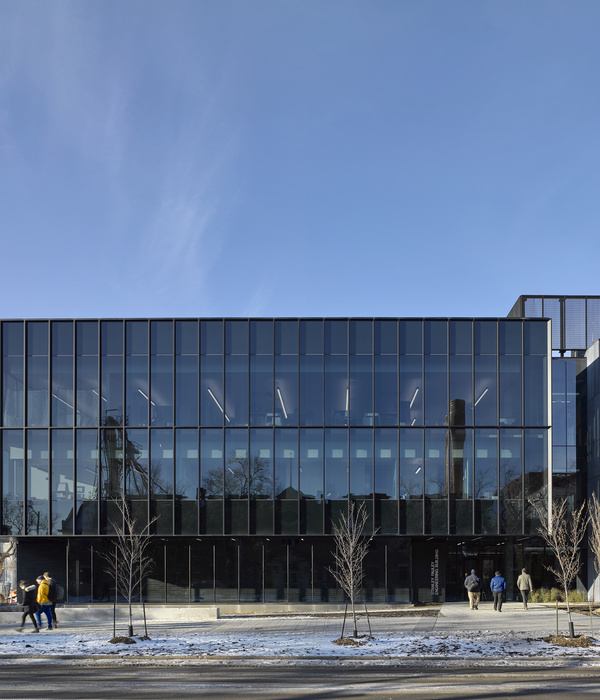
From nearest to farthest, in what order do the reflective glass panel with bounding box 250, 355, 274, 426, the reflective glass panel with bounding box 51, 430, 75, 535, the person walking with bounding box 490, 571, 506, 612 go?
the person walking with bounding box 490, 571, 506, 612 → the reflective glass panel with bounding box 51, 430, 75, 535 → the reflective glass panel with bounding box 250, 355, 274, 426

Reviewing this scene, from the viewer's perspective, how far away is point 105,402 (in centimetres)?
3191

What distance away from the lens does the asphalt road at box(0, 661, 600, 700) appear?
1472 cm

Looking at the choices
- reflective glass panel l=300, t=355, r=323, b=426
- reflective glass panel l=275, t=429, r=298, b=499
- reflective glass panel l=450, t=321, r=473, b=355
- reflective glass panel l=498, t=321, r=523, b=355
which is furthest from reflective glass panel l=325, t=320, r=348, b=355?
reflective glass panel l=498, t=321, r=523, b=355

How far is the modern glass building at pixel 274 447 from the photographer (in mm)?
31078

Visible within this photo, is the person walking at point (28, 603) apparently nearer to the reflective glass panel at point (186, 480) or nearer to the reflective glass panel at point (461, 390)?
the reflective glass panel at point (186, 480)

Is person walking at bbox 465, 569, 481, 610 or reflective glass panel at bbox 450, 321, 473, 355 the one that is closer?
person walking at bbox 465, 569, 481, 610

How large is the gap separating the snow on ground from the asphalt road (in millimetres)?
860

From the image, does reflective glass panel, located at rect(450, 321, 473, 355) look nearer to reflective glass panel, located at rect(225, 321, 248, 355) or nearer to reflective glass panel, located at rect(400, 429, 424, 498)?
reflective glass panel, located at rect(400, 429, 424, 498)

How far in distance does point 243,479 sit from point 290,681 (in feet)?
50.6

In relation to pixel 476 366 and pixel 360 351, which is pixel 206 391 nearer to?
pixel 360 351

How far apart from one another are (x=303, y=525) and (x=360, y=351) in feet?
26.3

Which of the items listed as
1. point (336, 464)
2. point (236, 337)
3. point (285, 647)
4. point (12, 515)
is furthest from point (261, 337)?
point (285, 647)

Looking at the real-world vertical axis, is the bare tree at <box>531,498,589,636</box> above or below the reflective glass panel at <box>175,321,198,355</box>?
below

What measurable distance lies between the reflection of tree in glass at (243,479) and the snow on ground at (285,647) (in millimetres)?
9092
